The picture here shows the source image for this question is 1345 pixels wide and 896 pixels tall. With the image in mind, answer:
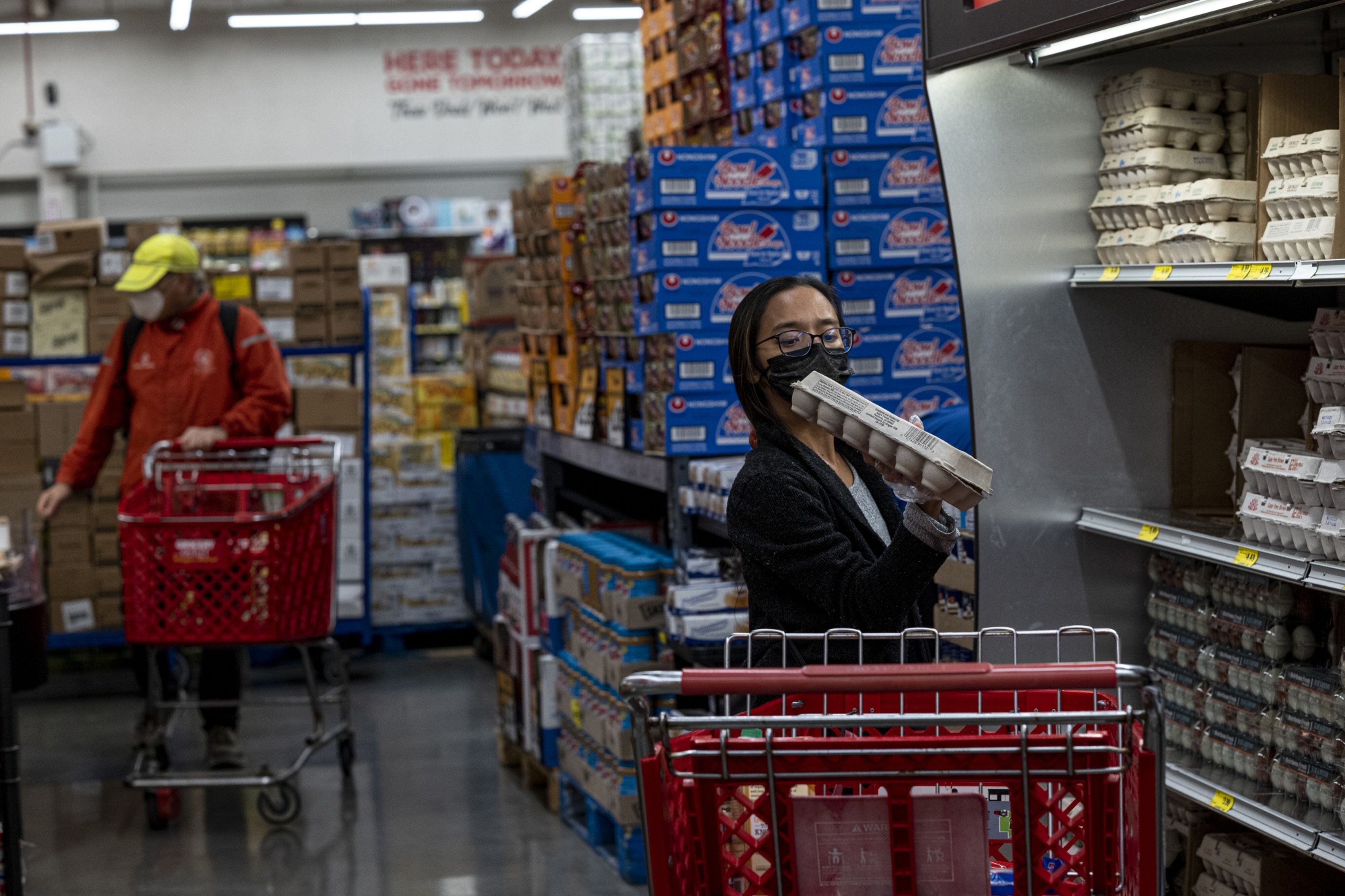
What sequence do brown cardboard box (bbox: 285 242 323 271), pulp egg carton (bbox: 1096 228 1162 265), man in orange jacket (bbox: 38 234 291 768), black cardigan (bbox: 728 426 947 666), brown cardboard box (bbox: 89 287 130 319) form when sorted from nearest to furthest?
black cardigan (bbox: 728 426 947 666)
pulp egg carton (bbox: 1096 228 1162 265)
man in orange jacket (bbox: 38 234 291 768)
brown cardboard box (bbox: 89 287 130 319)
brown cardboard box (bbox: 285 242 323 271)

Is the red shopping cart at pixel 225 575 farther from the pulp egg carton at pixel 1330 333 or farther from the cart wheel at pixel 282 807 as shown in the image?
the pulp egg carton at pixel 1330 333

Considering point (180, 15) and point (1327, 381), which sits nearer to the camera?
point (1327, 381)

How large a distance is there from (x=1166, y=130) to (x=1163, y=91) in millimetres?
81

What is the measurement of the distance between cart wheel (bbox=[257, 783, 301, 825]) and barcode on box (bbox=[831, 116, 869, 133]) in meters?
2.91

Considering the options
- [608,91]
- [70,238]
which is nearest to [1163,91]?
[70,238]

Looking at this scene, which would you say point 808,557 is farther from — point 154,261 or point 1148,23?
point 154,261

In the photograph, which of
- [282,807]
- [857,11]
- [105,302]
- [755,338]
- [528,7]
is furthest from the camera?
[528,7]

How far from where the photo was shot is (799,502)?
2.50 m

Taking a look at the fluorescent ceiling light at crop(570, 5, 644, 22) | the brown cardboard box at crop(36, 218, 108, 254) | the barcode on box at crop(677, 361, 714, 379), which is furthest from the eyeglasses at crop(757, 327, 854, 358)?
the fluorescent ceiling light at crop(570, 5, 644, 22)

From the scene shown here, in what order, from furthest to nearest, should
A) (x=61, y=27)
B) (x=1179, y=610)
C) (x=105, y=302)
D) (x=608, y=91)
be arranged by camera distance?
1. (x=61, y=27)
2. (x=608, y=91)
3. (x=105, y=302)
4. (x=1179, y=610)

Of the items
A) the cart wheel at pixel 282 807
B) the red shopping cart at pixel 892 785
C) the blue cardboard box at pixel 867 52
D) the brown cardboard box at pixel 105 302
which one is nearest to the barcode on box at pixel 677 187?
the blue cardboard box at pixel 867 52

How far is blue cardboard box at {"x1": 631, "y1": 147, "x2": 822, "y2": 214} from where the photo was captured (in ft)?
14.4

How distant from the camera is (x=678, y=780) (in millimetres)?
1688

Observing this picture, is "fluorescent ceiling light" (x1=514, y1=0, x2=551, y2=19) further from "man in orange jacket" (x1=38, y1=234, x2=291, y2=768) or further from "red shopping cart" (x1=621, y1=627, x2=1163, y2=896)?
"red shopping cart" (x1=621, y1=627, x2=1163, y2=896)
